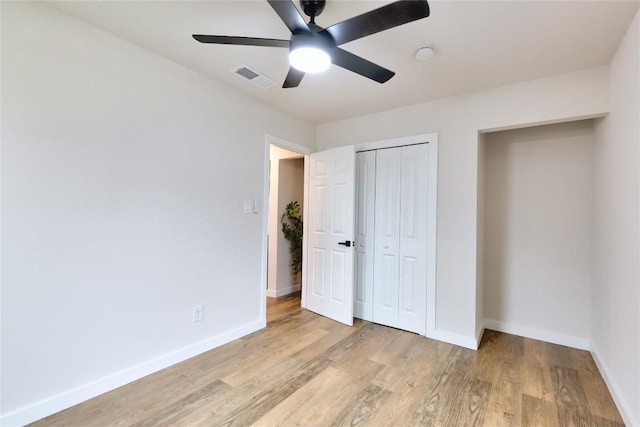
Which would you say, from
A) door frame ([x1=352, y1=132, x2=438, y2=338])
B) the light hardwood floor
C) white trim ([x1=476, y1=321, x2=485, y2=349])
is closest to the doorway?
the light hardwood floor

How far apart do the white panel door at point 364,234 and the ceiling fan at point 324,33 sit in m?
1.66

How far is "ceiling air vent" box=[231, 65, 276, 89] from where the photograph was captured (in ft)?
8.07

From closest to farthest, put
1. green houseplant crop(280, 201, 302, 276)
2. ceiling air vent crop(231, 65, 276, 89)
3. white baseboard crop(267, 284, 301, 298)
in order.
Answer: ceiling air vent crop(231, 65, 276, 89)
white baseboard crop(267, 284, 301, 298)
green houseplant crop(280, 201, 302, 276)

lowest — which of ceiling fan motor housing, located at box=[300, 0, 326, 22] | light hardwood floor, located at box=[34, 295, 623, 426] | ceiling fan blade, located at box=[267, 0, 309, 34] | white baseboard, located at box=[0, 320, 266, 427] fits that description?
light hardwood floor, located at box=[34, 295, 623, 426]

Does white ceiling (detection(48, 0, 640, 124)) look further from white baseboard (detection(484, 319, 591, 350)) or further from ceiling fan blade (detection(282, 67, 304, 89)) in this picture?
white baseboard (detection(484, 319, 591, 350))

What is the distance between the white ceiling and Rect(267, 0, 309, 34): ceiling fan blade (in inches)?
12.8

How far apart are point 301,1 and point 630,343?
9.06 feet

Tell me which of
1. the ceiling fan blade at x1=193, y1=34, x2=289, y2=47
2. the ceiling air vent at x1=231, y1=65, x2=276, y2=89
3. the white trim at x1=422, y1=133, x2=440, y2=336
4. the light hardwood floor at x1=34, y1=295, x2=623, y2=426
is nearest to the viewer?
the ceiling fan blade at x1=193, y1=34, x2=289, y2=47

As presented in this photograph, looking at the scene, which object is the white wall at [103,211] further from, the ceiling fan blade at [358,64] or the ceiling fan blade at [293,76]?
the ceiling fan blade at [358,64]

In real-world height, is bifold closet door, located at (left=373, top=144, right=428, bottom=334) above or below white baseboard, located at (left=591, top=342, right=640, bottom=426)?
above

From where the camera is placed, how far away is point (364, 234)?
3504 millimetres

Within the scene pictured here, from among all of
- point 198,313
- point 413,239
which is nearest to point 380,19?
point 413,239

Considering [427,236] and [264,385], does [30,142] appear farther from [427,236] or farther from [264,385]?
[427,236]

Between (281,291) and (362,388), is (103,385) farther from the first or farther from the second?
(281,291)
